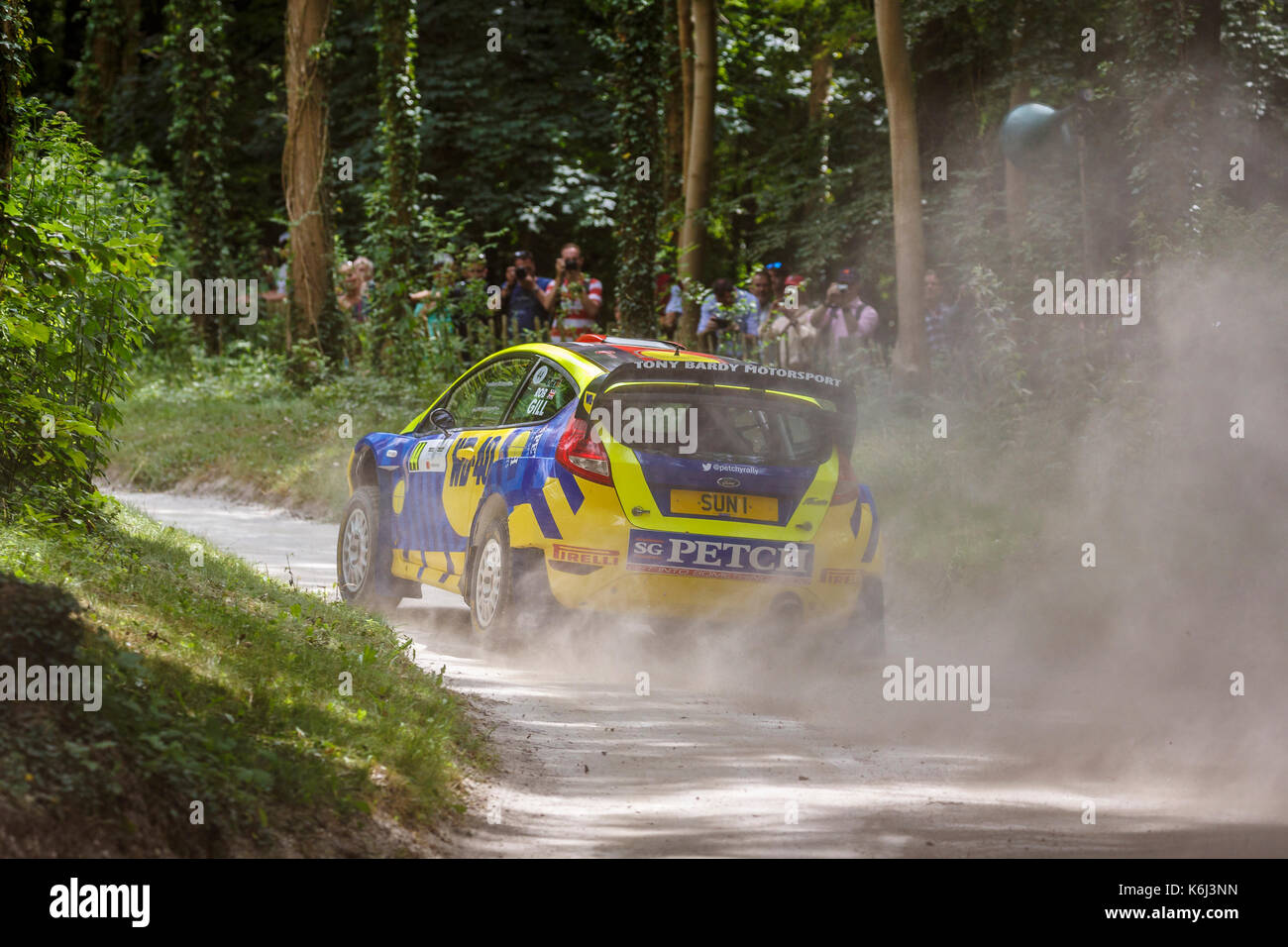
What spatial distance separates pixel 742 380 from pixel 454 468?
2.18 meters

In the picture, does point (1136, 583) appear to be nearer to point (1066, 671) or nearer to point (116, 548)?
point (1066, 671)

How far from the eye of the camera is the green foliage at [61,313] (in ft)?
27.9

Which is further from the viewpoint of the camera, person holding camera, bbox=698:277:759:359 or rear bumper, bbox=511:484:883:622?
person holding camera, bbox=698:277:759:359

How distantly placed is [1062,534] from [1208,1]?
5.91 m

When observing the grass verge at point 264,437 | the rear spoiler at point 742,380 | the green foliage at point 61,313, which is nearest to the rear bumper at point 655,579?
the rear spoiler at point 742,380

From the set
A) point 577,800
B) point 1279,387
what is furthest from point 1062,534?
point 577,800

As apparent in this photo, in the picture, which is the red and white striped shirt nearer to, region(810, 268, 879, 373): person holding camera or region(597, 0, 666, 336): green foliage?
region(597, 0, 666, 336): green foliage

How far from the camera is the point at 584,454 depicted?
9.05 metres

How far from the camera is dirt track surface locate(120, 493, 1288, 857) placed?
5738mm

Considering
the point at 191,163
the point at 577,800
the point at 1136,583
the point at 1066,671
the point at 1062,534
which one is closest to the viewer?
the point at 577,800

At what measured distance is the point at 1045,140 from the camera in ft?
52.5

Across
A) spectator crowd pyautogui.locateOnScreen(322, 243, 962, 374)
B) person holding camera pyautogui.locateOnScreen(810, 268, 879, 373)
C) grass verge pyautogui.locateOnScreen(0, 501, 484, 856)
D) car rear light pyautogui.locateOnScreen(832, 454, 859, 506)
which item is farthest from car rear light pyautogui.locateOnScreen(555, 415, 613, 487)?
person holding camera pyautogui.locateOnScreen(810, 268, 879, 373)

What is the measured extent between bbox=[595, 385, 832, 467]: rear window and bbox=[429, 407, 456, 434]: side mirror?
1.62 m

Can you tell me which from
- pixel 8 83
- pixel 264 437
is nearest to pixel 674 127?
pixel 264 437
